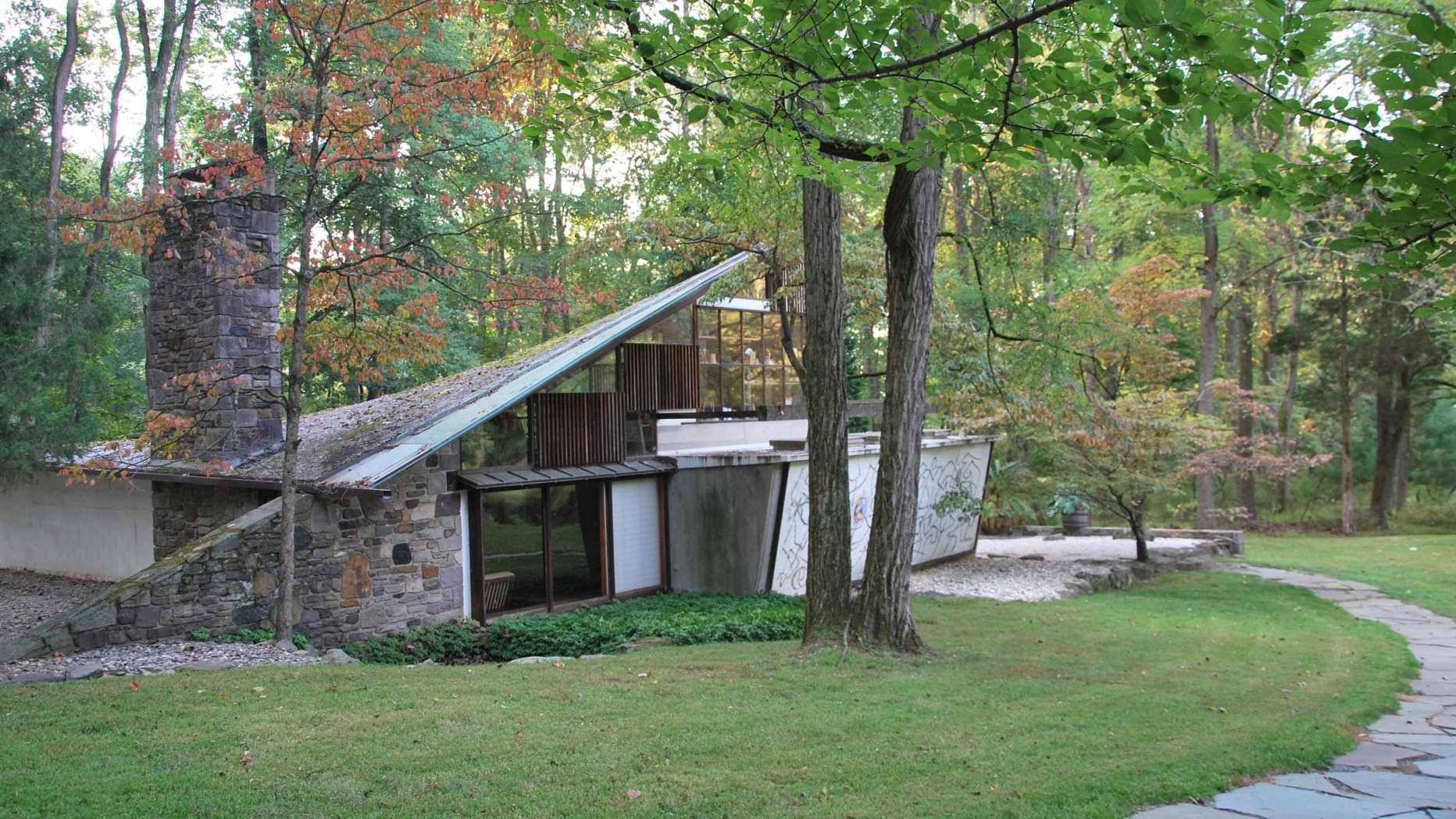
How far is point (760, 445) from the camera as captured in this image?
15.2 metres

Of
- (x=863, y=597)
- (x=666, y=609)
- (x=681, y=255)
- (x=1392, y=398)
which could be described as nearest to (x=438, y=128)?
(x=681, y=255)

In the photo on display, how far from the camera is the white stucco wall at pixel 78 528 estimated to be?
1316cm

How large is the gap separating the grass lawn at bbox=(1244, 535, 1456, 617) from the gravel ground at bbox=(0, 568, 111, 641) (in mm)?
17515

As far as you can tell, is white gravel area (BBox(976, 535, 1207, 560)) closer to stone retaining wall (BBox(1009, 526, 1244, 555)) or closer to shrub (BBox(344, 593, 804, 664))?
stone retaining wall (BBox(1009, 526, 1244, 555))

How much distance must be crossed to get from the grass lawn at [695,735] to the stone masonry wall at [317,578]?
1883mm

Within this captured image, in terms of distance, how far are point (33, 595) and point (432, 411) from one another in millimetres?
6901

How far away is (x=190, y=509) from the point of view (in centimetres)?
1186

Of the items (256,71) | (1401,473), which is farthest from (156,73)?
(1401,473)

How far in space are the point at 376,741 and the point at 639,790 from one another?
1.59 meters

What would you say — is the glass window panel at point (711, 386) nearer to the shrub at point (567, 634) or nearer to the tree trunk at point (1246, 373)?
the shrub at point (567, 634)

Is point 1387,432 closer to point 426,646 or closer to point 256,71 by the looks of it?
point 426,646

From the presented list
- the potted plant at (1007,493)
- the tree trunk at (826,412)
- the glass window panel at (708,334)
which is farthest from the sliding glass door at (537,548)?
the potted plant at (1007,493)

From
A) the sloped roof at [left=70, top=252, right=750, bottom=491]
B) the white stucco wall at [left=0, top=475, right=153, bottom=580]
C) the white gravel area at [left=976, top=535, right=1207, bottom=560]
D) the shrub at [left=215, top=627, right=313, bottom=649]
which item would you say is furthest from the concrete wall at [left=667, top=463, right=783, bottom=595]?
the white stucco wall at [left=0, top=475, right=153, bottom=580]

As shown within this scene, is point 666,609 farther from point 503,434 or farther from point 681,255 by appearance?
point 681,255
